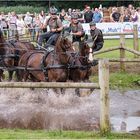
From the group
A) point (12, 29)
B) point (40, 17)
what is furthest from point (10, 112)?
point (40, 17)

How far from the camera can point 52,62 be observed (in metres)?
13.9

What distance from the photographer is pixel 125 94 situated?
1504 cm

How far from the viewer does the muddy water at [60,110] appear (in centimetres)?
1105

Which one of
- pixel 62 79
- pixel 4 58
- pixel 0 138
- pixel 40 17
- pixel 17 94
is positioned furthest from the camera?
pixel 40 17

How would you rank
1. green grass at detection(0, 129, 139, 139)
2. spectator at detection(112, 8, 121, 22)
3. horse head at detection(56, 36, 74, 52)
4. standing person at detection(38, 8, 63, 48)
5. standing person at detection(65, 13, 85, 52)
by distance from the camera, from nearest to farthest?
green grass at detection(0, 129, 139, 139) → horse head at detection(56, 36, 74, 52) → standing person at detection(38, 8, 63, 48) → standing person at detection(65, 13, 85, 52) → spectator at detection(112, 8, 121, 22)

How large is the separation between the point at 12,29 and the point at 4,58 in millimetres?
13363

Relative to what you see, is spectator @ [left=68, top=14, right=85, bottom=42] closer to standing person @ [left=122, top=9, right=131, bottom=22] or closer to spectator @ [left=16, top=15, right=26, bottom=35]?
spectator @ [left=16, top=15, right=26, bottom=35]

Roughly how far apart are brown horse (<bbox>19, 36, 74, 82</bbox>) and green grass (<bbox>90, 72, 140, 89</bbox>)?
2.32 meters

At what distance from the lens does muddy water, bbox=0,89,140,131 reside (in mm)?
11047

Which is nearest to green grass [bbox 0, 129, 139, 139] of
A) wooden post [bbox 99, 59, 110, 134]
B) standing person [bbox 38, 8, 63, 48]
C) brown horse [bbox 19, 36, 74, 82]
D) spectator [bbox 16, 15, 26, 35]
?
wooden post [bbox 99, 59, 110, 134]

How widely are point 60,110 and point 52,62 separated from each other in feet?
5.40

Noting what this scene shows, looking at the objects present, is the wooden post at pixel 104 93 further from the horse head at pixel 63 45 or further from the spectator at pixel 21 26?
the spectator at pixel 21 26

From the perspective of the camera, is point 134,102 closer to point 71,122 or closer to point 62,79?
point 62,79

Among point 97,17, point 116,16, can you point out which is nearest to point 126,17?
point 116,16
